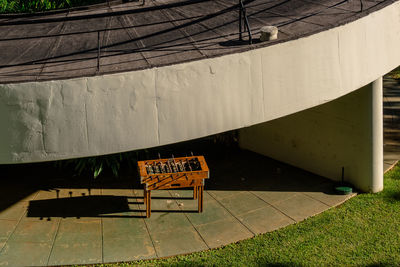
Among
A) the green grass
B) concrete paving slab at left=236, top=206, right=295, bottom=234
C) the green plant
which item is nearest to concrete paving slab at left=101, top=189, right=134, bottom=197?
the green plant

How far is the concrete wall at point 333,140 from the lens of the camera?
512 inches

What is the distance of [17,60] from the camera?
9812 mm

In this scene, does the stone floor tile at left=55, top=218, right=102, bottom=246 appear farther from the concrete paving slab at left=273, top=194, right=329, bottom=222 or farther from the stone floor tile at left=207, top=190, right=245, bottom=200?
the concrete paving slab at left=273, top=194, right=329, bottom=222

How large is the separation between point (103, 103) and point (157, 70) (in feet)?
3.17

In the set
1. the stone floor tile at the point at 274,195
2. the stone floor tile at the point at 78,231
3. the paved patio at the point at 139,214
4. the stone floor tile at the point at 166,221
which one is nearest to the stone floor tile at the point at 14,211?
the paved patio at the point at 139,214

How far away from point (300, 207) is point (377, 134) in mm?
2531

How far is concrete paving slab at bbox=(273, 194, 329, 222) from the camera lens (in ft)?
41.1

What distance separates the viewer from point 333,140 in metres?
13.8

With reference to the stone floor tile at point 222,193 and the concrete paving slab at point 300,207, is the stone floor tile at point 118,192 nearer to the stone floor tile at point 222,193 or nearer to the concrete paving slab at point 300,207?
the stone floor tile at point 222,193

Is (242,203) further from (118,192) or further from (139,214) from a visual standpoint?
(118,192)

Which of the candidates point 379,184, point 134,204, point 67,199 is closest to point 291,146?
point 379,184

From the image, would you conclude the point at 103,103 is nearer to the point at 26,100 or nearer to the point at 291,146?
the point at 26,100

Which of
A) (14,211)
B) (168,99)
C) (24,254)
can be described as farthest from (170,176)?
(168,99)

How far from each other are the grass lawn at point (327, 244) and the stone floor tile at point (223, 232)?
232 mm
